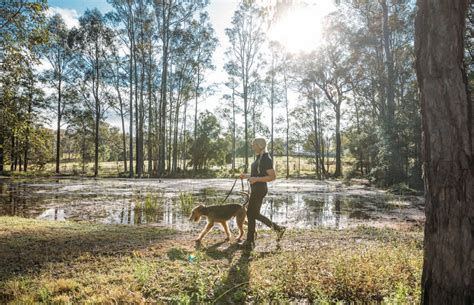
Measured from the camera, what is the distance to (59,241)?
586 centimetres

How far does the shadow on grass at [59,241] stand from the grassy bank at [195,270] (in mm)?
18

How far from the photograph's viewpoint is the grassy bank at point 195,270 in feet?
10.9

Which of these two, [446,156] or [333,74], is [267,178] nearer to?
[446,156]

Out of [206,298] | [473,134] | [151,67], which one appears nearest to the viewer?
[473,134]

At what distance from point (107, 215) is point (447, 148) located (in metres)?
9.70

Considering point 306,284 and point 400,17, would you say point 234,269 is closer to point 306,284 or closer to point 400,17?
point 306,284

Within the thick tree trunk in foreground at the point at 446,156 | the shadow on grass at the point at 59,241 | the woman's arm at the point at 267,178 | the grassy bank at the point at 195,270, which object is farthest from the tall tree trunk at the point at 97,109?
the thick tree trunk in foreground at the point at 446,156

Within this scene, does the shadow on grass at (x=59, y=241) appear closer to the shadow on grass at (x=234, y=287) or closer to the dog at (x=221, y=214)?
the dog at (x=221, y=214)

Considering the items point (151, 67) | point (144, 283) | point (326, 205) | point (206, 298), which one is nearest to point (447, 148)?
point (206, 298)

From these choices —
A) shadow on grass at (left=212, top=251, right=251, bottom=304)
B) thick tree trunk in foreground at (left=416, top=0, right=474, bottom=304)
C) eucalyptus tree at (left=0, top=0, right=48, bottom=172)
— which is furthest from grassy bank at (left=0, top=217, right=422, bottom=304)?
eucalyptus tree at (left=0, top=0, right=48, bottom=172)

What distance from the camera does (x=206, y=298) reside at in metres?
3.32

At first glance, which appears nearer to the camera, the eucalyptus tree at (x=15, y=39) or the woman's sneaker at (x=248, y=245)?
the woman's sneaker at (x=248, y=245)

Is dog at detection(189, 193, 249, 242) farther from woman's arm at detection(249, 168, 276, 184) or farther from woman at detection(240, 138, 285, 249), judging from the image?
woman's arm at detection(249, 168, 276, 184)

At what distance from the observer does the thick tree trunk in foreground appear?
2.30m
